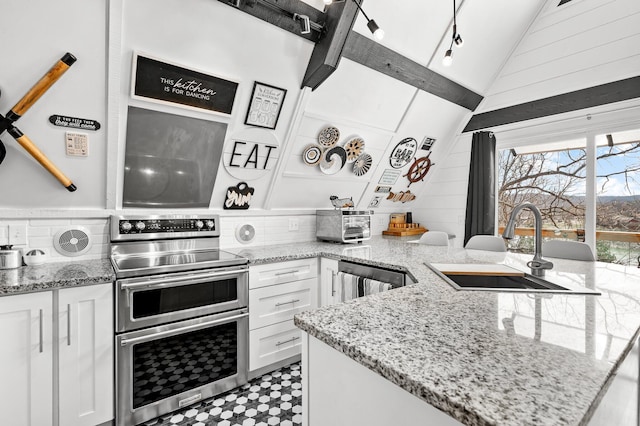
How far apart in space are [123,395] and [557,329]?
1974mm

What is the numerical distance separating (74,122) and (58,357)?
125cm

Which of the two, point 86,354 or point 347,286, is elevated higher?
point 347,286

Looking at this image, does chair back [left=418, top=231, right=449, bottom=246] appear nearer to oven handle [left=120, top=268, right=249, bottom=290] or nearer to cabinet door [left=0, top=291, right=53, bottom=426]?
oven handle [left=120, top=268, right=249, bottom=290]

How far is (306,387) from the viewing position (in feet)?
3.11

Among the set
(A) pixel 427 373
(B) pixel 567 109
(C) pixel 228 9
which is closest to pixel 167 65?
(C) pixel 228 9

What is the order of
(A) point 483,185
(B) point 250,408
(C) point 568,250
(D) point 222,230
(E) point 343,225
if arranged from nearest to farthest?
(B) point 250,408
(C) point 568,250
(D) point 222,230
(E) point 343,225
(A) point 483,185

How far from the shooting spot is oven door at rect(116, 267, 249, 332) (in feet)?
5.52

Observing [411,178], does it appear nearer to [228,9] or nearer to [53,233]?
[228,9]

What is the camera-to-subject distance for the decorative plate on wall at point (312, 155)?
108 inches

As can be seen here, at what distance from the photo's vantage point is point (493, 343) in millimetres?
786

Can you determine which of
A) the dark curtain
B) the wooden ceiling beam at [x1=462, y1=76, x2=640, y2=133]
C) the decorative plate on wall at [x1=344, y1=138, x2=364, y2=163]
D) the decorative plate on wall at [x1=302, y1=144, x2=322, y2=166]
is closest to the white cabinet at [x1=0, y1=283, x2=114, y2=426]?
the decorative plate on wall at [x1=302, y1=144, x2=322, y2=166]

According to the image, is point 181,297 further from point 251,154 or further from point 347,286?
point 251,154

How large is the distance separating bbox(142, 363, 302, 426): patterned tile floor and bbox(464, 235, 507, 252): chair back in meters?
1.79

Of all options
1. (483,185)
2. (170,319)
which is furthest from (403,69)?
(170,319)
